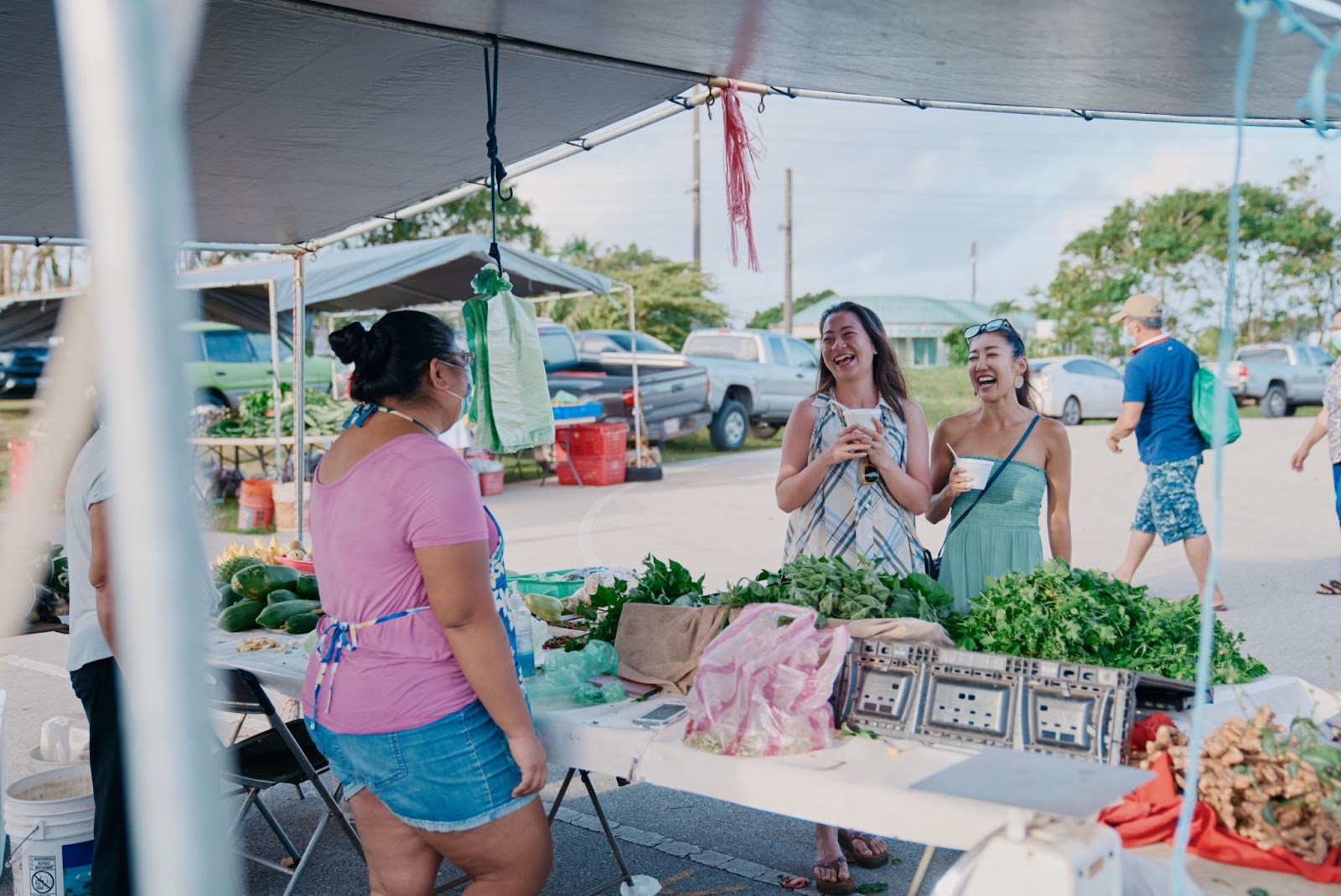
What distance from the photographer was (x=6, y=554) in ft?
14.1

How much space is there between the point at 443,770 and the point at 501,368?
6.38 ft

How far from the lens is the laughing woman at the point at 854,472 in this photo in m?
3.85

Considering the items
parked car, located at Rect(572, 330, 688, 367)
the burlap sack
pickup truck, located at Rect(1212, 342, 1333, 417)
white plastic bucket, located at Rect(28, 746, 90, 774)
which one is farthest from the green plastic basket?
pickup truck, located at Rect(1212, 342, 1333, 417)

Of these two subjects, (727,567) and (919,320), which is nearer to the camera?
(727,567)

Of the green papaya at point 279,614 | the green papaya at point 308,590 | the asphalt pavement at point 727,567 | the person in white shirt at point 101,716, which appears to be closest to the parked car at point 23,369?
the asphalt pavement at point 727,567

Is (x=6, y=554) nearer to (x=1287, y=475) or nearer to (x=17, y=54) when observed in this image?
(x=17, y=54)

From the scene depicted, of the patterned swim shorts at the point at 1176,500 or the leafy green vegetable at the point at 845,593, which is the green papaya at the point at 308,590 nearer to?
the leafy green vegetable at the point at 845,593

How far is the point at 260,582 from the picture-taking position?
4.30 meters

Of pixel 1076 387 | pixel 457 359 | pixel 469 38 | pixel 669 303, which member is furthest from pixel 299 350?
pixel 669 303

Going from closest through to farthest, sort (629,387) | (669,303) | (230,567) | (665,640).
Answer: (665,640)
(230,567)
(629,387)
(669,303)

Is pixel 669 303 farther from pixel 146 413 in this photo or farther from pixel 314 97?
pixel 146 413

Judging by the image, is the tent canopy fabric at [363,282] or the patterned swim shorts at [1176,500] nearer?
the patterned swim shorts at [1176,500]

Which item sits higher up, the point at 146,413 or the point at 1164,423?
the point at 146,413

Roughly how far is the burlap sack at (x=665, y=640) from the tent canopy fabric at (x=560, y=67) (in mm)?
1713
